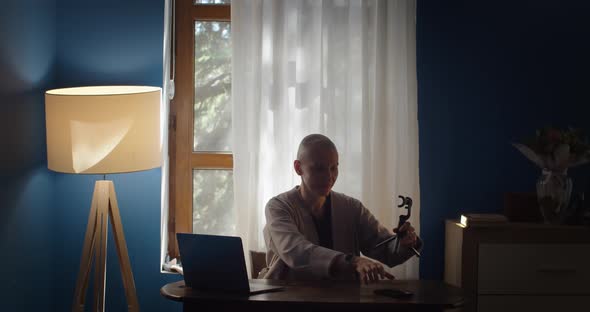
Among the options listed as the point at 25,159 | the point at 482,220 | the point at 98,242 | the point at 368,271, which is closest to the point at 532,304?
the point at 482,220

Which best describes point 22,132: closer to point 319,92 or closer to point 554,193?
point 319,92

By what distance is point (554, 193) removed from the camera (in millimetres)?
3646

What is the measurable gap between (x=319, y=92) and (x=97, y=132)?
115cm

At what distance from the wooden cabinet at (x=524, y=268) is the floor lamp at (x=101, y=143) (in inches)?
62.7

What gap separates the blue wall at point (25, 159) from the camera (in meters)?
3.39

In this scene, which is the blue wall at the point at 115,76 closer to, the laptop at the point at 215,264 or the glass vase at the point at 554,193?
the laptop at the point at 215,264

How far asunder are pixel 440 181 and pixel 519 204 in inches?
17.6

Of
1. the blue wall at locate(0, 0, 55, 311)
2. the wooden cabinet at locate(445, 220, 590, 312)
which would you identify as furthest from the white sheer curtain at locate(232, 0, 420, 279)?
the blue wall at locate(0, 0, 55, 311)

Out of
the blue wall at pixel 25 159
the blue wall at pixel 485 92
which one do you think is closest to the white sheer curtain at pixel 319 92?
the blue wall at pixel 485 92

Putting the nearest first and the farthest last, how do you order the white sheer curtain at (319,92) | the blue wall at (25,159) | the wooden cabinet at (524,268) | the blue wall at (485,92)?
the blue wall at (25,159) < the wooden cabinet at (524,268) < the white sheer curtain at (319,92) < the blue wall at (485,92)

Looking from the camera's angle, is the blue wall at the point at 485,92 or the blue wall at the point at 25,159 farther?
the blue wall at the point at 485,92

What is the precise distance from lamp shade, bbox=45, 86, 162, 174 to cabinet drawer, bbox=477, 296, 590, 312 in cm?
178

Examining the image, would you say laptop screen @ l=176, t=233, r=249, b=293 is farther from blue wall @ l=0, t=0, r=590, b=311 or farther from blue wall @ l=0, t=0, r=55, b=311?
blue wall @ l=0, t=0, r=590, b=311

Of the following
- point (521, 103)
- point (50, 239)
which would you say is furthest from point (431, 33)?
point (50, 239)
